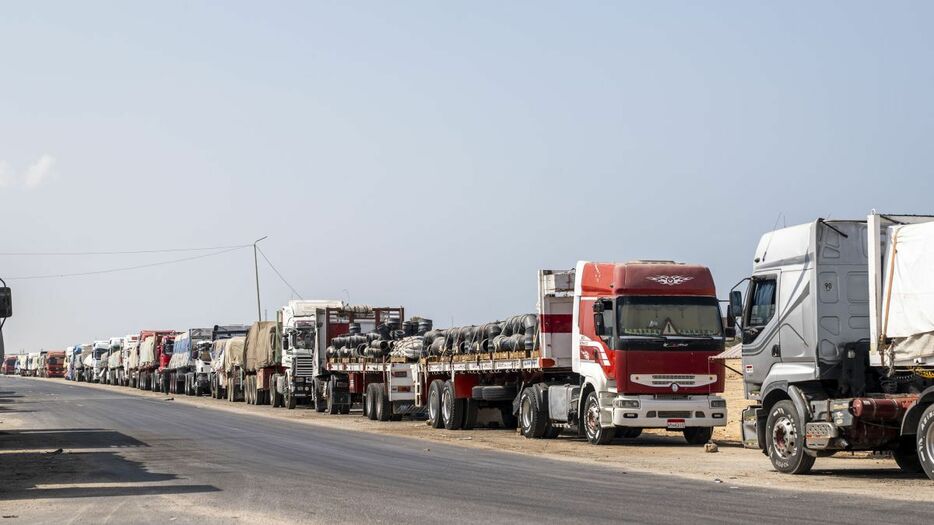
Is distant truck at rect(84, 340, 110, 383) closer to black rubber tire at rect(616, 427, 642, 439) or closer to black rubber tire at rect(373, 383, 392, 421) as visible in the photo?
black rubber tire at rect(373, 383, 392, 421)

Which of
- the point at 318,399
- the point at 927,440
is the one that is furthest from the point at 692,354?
the point at 318,399

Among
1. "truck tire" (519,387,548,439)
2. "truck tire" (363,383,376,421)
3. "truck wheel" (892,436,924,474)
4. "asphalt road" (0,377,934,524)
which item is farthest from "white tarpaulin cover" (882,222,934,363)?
"truck tire" (363,383,376,421)

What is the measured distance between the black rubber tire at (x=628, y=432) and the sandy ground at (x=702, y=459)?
7.0 inches

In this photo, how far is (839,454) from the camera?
22.2 meters

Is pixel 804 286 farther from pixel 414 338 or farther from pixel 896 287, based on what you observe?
pixel 414 338

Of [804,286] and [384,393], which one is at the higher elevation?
[804,286]

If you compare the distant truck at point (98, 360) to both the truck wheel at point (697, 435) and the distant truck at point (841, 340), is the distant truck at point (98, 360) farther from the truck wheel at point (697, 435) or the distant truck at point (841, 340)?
the distant truck at point (841, 340)

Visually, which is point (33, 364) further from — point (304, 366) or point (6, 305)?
point (6, 305)

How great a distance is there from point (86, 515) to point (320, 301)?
33233mm

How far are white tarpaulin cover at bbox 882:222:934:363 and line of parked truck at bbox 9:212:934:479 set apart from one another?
2 cm

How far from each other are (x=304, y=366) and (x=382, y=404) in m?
9.63

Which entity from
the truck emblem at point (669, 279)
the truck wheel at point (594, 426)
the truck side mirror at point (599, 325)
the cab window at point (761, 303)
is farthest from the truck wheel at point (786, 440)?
the truck wheel at point (594, 426)

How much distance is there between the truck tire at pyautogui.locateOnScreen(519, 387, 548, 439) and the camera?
2722 centimetres

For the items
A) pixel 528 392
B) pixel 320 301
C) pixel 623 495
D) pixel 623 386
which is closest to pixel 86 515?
pixel 623 495
